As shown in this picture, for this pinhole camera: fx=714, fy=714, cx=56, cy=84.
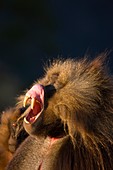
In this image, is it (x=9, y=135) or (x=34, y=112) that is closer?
(x=34, y=112)

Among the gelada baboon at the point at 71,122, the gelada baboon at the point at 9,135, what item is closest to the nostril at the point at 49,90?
the gelada baboon at the point at 71,122

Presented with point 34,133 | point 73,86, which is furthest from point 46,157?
point 73,86

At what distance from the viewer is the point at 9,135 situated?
291 cm

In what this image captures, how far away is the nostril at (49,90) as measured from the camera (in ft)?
7.73

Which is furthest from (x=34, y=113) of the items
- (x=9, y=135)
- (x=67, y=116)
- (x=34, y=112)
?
(x=9, y=135)

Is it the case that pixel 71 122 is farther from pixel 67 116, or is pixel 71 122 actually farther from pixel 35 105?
pixel 35 105

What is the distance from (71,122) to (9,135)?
0.66 m

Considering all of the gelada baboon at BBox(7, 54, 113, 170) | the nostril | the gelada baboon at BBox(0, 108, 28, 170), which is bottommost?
the gelada baboon at BBox(7, 54, 113, 170)

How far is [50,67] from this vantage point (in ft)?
8.50

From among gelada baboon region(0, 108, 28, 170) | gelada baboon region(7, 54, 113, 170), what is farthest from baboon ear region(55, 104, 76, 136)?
gelada baboon region(0, 108, 28, 170)

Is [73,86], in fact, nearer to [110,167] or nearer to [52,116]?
[52,116]

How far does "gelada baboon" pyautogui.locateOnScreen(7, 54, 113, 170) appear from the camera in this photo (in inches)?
89.7

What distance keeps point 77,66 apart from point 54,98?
153 mm

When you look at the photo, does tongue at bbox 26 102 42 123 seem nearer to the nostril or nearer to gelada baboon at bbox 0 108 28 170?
the nostril
